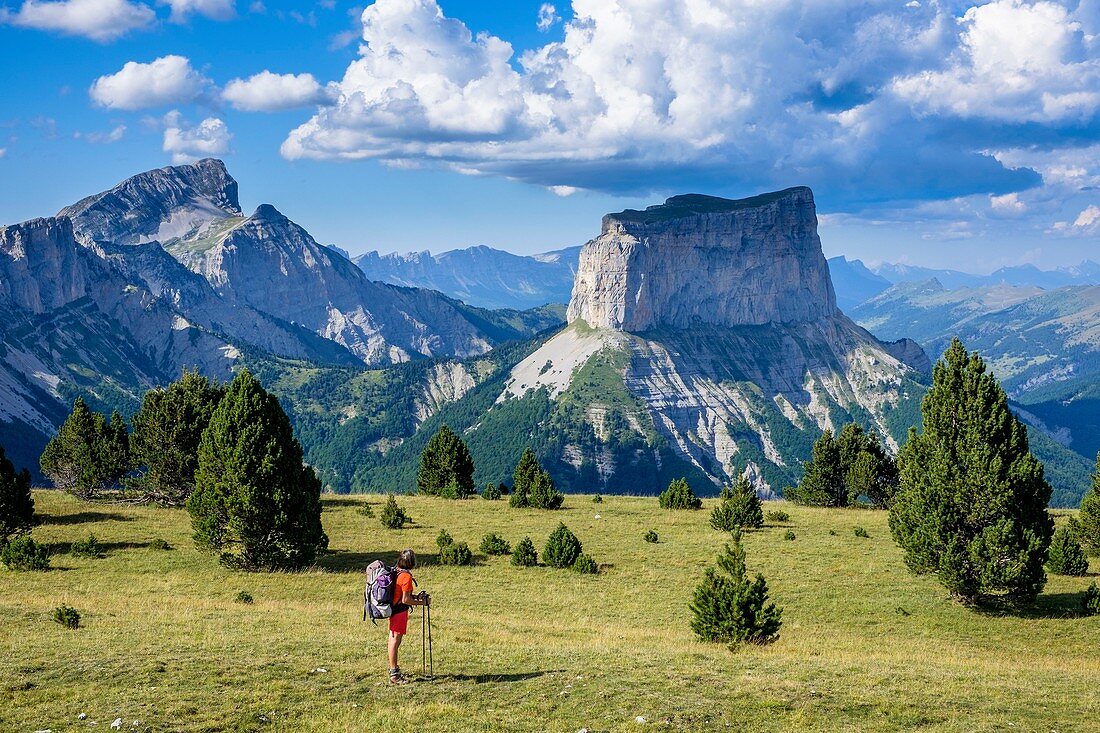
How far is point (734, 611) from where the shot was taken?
82.5 feet

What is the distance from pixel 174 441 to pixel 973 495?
47701mm

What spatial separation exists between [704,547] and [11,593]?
33136 mm

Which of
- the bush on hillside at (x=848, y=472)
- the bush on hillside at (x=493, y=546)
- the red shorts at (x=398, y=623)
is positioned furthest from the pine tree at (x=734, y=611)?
the bush on hillside at (x=848, y=472)

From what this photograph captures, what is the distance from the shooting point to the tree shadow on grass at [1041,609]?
107ft

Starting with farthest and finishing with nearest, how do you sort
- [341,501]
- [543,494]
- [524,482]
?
[341,501] → [524,482] → [543,494]

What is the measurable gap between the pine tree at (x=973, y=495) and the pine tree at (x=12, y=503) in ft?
141

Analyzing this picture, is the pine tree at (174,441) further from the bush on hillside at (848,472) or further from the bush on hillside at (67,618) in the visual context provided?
the bush on hillside at (848,472)

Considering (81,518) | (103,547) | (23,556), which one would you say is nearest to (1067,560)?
(103,547)

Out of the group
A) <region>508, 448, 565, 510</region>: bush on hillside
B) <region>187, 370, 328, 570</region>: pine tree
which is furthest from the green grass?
<region>508, 448, 565, 510</region>: bush on hillside

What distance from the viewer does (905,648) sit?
90.9ft

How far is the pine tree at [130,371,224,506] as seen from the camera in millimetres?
53188

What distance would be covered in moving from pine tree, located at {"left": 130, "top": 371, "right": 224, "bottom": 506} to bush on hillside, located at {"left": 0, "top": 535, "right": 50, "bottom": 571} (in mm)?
16274

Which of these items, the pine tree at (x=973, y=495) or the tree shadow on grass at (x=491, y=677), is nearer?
the tree shadow on grass at (x=491, y=677)

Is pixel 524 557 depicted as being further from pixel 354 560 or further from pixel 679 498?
pixel 679 498
